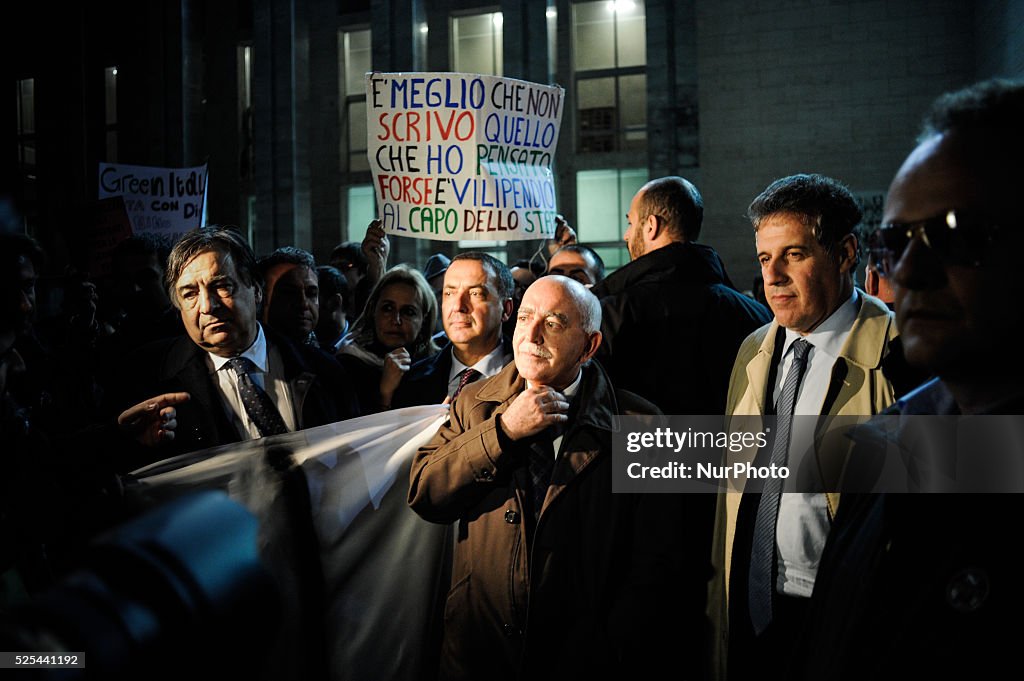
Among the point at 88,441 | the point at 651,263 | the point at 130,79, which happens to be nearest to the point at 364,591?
the point at 88,441

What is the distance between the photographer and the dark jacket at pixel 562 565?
2502 millimetres

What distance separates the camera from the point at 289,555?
277cm

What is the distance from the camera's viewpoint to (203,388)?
2926mm

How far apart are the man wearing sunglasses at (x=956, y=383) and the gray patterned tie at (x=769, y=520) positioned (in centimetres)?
126

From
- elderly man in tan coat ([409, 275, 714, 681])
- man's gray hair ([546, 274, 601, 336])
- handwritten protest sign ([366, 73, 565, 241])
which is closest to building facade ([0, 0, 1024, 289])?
handwritten protest sign ([366, 73, 565, 241])

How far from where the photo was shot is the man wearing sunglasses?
1.07 metres

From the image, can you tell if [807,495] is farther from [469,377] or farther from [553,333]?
[469,377]

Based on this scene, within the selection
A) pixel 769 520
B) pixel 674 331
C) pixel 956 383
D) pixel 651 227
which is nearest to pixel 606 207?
pixel 651 227

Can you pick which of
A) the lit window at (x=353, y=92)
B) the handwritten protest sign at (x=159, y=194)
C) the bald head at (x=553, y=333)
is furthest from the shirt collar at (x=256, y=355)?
the lit window at (x=353, y=92)

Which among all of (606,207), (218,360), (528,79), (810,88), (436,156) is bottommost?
(218,360)

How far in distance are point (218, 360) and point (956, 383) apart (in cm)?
257

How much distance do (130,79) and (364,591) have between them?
19.0m

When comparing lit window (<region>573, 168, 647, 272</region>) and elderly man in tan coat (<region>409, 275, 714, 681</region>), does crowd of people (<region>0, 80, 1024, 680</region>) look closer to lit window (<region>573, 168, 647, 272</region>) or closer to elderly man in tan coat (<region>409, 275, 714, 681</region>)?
elderly man in tan coat (<region>409, 275, 714, 681</region>)

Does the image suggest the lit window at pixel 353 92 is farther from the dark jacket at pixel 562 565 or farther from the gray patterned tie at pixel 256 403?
the dark jacket at pixel 562 565
